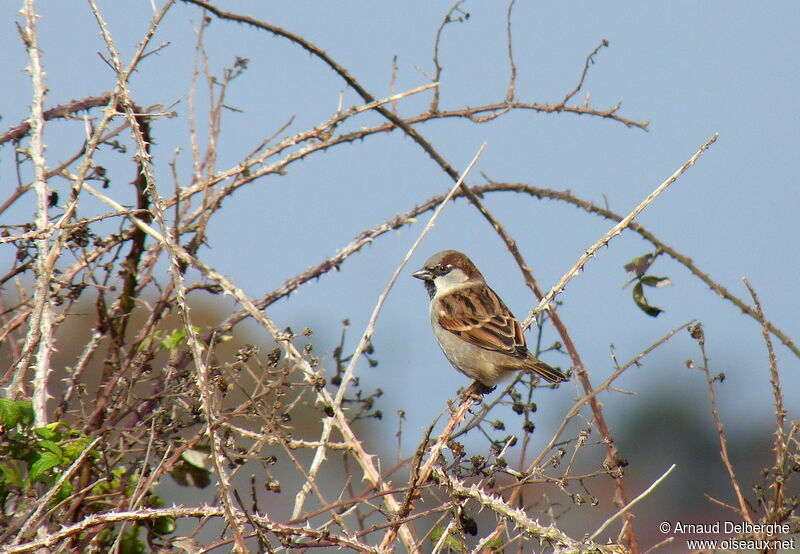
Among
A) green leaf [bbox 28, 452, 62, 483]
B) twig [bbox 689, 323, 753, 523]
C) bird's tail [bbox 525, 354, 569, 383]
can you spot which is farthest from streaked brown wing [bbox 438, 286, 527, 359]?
green leaf [bbox 28, 452, 62, 483]

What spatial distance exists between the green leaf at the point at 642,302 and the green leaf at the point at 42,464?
2.14 metres

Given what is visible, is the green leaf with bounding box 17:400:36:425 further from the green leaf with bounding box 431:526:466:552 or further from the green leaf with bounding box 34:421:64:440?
the green leaf with bounding box 431:526:466:552

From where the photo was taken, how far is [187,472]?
3.08 m

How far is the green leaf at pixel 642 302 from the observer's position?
10.9 ft

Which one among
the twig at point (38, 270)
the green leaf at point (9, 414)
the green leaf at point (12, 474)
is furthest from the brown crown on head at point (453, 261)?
the green leaf at point (9, 414)

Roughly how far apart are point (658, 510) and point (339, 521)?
4.59 meters

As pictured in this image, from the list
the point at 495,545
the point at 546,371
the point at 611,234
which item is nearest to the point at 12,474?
the point at 495,545

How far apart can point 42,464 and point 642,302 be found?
7.22 ft

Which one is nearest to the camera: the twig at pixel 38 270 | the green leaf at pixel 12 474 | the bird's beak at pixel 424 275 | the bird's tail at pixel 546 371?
the green leaf at pixel 12 474

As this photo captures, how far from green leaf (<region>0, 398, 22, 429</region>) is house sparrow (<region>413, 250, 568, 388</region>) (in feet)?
9.15

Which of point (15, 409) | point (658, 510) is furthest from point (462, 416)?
point (658, 510)

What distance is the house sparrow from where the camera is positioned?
15.4ft

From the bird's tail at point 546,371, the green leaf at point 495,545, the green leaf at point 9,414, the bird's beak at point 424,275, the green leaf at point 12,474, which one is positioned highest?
the bird's beak at point 424,275

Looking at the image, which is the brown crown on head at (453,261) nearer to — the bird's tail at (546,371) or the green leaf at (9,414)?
the bird's tail at (546,371)
